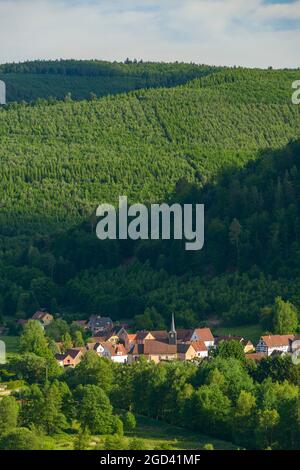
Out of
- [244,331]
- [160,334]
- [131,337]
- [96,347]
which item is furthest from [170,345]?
[244,331]

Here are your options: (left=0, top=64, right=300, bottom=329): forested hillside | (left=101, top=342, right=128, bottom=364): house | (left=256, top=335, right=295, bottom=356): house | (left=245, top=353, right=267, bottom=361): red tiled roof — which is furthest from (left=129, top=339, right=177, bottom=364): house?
(left=0, top=64, right=300, bottom=329): forested hillside

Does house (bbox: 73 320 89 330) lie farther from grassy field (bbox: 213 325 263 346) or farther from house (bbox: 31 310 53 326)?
grassy field (bbox: 213 325 263 346)

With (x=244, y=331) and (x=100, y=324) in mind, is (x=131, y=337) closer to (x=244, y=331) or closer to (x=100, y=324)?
(x=244, y=331)

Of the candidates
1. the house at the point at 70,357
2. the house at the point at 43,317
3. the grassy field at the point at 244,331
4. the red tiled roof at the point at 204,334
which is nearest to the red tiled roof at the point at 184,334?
the red tiled roof at the point at 204,334

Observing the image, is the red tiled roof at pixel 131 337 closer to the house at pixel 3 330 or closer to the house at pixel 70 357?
the house at pixel 70 357

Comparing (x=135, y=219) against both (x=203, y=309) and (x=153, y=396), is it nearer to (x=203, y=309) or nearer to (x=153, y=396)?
(x=203, y=309)
